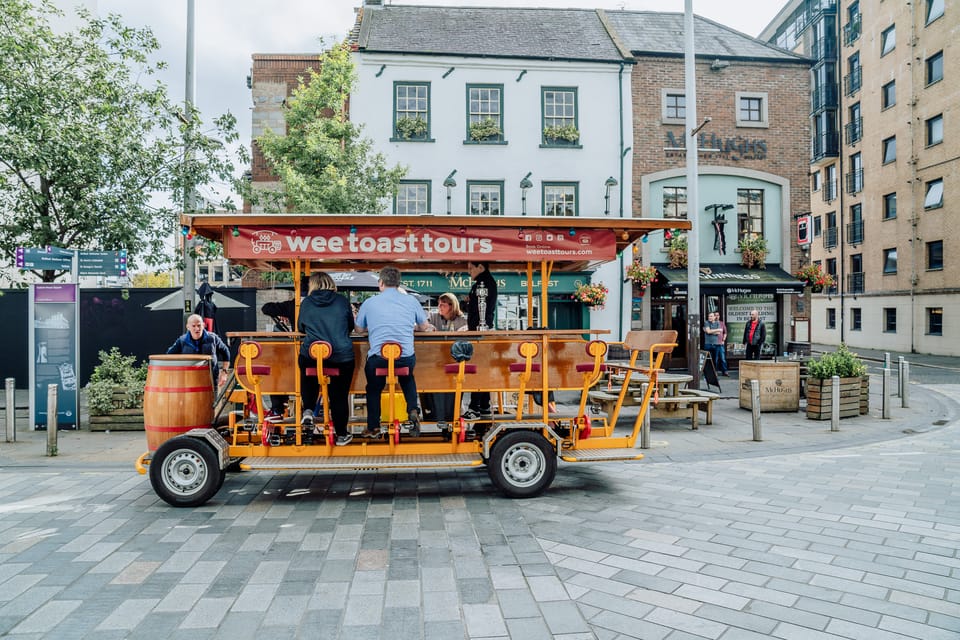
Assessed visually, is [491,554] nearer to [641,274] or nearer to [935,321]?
[641,274]

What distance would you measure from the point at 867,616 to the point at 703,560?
3.56 feet

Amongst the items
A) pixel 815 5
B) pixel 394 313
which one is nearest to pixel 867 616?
pixel 394 313

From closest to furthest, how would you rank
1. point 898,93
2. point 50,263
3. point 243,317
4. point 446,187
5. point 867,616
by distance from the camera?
1. point 867,616
2. point 50,263
3. point 243,317
4. point 446,187
5. point 898,93

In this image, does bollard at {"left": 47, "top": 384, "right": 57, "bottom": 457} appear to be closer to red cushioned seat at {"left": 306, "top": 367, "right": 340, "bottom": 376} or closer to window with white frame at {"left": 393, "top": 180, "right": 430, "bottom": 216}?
red cushioned seat at {"left": 306, "top": 367, "right": 340, "bottom": 376}

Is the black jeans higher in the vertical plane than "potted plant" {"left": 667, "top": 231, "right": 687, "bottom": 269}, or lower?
lower

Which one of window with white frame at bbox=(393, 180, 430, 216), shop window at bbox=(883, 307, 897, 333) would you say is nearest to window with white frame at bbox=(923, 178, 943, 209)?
shop window at bbox=(883, 307, 897, 333)

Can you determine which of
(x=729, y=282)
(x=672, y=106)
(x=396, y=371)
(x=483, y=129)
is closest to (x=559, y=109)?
(x=483, y=129)

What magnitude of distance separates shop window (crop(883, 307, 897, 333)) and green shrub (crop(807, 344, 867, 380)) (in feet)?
81.5

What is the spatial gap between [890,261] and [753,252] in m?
18.1

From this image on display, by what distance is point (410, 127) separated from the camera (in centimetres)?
1930

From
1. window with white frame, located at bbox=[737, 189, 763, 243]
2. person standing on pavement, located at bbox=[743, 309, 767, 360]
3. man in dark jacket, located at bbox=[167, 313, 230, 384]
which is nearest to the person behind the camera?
man in dark jacket, located at bbox=[167, 313, 230, 384]

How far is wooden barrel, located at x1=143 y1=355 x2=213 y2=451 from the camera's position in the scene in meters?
6.05

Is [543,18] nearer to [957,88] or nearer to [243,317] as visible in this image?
[243,317]

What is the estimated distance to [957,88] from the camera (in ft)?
88.3
